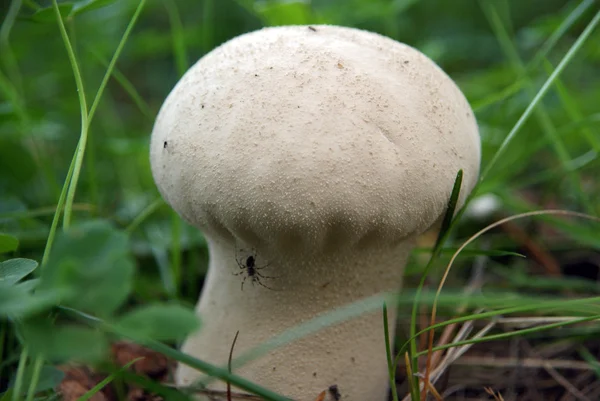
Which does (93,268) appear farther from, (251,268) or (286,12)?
(286,12)

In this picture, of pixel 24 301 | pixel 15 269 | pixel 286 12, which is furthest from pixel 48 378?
pixel 286 12

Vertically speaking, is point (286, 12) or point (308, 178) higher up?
point (286, 12)

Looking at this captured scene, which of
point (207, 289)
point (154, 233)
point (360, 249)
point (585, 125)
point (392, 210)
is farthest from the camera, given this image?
point (154, 233)

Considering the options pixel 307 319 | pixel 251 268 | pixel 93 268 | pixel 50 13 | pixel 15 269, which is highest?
pixel 50 13

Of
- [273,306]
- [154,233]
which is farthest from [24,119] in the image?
[273,306]

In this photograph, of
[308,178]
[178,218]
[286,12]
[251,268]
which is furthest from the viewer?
[286,12]

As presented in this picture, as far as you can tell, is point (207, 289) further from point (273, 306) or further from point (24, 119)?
point (24, 119)

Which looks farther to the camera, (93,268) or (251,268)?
(251,268)

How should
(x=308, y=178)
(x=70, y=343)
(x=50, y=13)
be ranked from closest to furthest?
(x=70, y=343) < (x=308, y=178) < (x=50, y=13)
